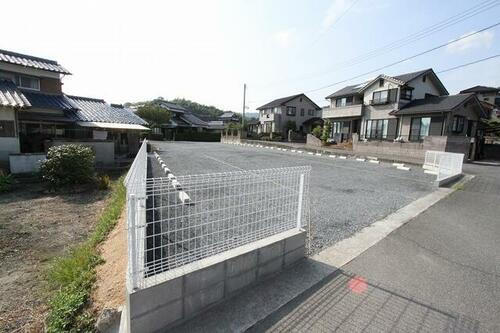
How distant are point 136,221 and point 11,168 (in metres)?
11.3

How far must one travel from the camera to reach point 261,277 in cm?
269

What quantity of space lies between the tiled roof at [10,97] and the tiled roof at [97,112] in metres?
2.51

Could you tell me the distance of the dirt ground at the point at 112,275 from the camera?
2519 millimetres

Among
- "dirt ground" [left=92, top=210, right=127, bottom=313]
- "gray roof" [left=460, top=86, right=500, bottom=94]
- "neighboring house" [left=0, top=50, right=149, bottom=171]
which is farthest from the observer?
"gray roof" [left=460, top=86, right=500, bottom=94]

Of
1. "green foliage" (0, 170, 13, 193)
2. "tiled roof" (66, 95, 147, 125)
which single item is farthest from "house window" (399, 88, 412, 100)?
"green foliage" (0, 170, 13, 193)

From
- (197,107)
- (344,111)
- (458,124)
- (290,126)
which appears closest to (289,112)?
(290,126)

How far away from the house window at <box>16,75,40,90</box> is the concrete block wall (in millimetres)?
17055

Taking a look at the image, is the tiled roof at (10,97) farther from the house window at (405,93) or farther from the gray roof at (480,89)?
the gray roof at (480,89)

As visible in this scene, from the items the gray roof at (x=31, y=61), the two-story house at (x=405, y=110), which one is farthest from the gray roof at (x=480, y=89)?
the gray roof at (x=31, y=61)

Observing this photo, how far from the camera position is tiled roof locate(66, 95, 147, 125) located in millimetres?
13834

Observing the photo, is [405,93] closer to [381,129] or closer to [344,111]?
[381,129]

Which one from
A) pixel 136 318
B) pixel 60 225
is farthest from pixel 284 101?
pixel 136 318

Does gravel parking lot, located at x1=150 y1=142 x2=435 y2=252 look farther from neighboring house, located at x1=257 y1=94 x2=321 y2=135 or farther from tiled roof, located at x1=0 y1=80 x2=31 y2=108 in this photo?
neighboring house, located at x1=257 y1=94 x2=321 y2=135

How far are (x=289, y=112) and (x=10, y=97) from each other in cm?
3328
